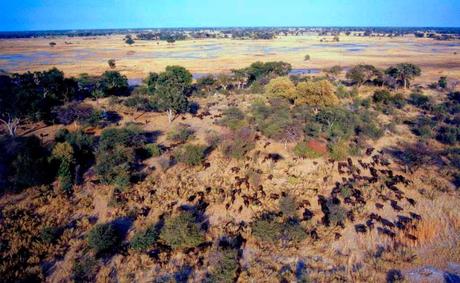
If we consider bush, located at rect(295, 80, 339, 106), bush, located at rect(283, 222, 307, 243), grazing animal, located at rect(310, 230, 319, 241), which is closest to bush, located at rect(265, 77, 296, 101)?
bush, located at rect(295, 80, 339, 106)

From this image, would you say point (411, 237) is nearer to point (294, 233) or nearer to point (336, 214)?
point (336, 214)

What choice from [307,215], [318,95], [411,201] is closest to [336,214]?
[307,215]

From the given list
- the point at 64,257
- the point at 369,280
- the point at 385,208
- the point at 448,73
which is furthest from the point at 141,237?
the point at 448,73

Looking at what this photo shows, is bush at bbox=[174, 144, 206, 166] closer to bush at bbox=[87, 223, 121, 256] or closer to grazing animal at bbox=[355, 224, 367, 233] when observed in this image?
bush at bbox=[87, 223, 121, 256]

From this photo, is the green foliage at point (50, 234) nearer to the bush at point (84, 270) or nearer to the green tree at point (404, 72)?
the bush at point (84, 270)

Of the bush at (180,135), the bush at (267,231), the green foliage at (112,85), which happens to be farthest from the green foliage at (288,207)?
the green foliage at (112,85)

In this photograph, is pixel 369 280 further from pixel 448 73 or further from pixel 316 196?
pixel 448 73
